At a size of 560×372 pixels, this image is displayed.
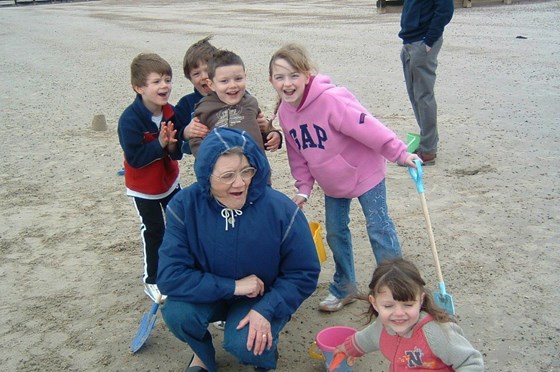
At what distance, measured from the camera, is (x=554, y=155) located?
18.9ft

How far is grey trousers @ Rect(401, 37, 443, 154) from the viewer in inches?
229

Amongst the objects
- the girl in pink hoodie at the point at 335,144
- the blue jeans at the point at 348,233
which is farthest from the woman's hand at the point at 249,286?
the blue jeans at the point at 348,233

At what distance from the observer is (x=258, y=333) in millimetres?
2711

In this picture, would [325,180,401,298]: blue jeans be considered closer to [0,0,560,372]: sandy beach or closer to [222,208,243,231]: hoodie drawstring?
[0,0,560,372]: sandy beach

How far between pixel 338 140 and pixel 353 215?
1.73 m

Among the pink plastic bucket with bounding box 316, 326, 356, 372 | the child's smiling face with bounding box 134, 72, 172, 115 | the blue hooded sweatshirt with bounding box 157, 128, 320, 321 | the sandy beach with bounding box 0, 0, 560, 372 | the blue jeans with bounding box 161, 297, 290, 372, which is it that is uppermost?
A: the child's smiling face with bounding box 134, 72, 172, 115

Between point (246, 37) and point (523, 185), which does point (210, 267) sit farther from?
point (246, 37)

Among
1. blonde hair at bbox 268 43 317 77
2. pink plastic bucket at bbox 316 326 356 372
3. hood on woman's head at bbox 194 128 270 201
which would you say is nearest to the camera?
hood on woman's head at bbox 194 128 270 201

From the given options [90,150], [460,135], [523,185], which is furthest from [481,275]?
[90,150]

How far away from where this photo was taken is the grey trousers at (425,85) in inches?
229

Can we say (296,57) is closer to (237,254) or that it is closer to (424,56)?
(237,254)

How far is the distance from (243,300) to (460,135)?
4406mm

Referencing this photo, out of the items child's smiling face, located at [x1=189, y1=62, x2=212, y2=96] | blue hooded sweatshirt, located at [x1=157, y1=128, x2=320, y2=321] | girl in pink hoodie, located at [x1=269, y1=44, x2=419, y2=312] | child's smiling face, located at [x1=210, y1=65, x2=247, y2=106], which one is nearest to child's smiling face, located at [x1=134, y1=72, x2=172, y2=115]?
child's smiling face, located at [x1=189, y1=62, x2=212, y2=96]

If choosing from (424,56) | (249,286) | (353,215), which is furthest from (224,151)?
(424,56)
